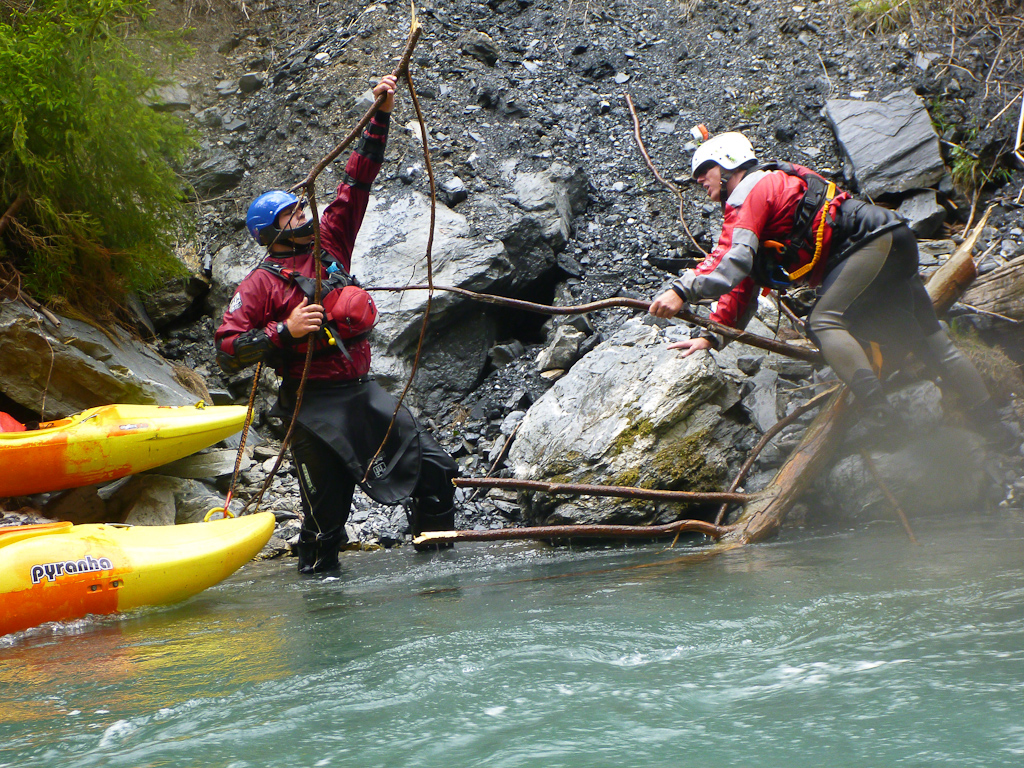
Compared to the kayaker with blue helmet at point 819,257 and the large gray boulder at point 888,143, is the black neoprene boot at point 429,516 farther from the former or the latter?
the large gray boulder at point 888,143

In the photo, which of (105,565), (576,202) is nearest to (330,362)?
(105,565)

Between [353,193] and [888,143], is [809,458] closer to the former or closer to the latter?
[353,193]

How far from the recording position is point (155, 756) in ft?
4.71

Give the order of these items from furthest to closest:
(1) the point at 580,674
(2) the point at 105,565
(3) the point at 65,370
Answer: (3) the point at 65,370 → (2) the point at 105,565 → (1) the point at 580,674

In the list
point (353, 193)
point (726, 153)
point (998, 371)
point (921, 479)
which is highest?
point (353, 193)

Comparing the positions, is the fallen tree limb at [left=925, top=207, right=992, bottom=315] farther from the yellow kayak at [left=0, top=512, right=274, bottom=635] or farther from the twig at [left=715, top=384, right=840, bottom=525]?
the yellow kayak at [left=0, top=512, right=274, bottom=635]

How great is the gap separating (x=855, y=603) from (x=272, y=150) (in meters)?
7.83

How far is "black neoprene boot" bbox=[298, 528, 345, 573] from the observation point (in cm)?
400

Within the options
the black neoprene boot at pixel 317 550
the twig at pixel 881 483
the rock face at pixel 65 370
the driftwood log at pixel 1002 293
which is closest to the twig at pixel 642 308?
the twig at pixel 881 483

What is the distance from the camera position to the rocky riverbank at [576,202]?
4.30 m

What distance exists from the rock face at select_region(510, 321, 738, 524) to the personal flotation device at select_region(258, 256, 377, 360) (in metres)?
1.42

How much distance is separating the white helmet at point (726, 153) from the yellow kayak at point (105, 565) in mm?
2891

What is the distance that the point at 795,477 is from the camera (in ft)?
12.9

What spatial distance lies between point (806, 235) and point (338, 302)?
92.1 inches
